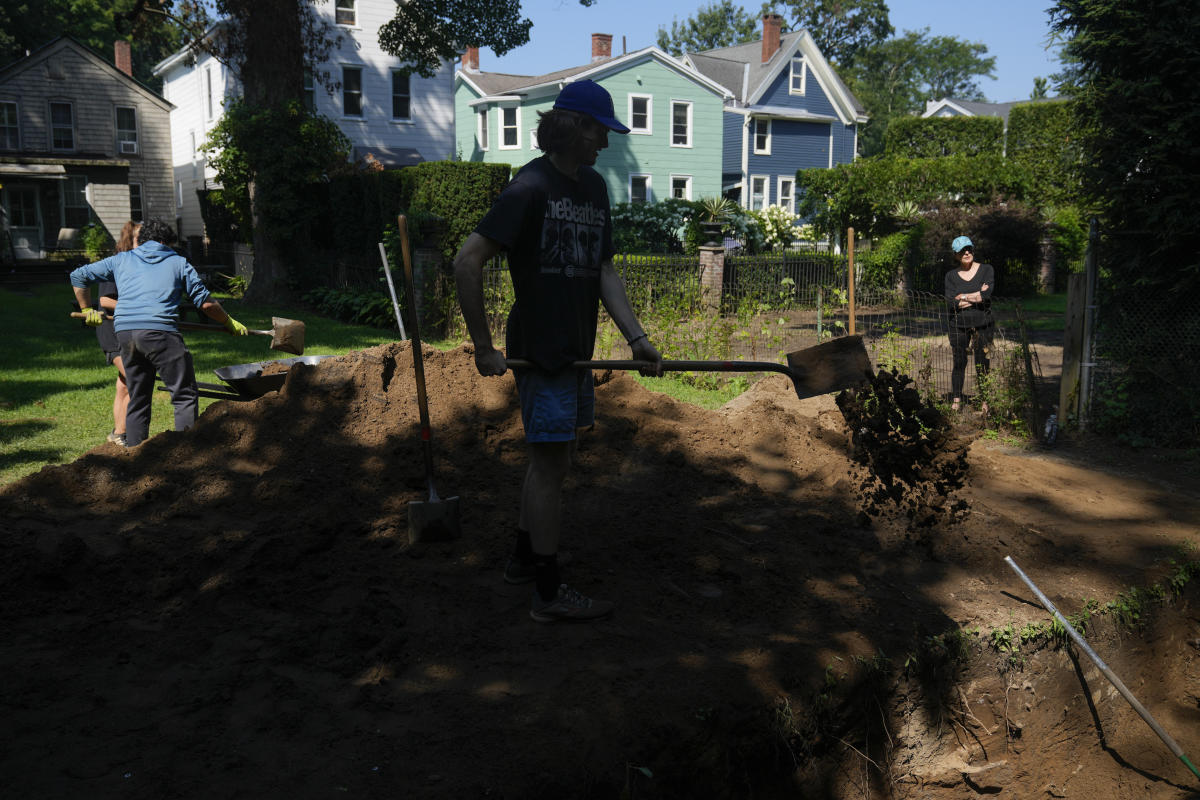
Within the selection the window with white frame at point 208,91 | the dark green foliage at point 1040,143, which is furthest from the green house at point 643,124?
the dark green foliage at point 1040,143

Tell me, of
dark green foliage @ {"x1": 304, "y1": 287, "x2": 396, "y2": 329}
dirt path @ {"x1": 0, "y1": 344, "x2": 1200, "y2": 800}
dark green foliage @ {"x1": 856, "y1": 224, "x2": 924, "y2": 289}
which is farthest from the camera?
dark green foliage @ {"x1": 856, "y1": 224, "x2": 924, "y2": 289}

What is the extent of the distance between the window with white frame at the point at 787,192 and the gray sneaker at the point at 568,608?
3753 cm

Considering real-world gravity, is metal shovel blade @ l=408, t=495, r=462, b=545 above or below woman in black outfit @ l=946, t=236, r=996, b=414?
below

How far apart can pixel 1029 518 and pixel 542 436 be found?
372cm

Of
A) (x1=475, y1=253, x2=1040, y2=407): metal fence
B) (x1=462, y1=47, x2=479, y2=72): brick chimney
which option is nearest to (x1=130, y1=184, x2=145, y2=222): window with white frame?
(x1=462, y1=47, x2=479, y2=72): brick chimney

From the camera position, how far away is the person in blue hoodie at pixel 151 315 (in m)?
6.55

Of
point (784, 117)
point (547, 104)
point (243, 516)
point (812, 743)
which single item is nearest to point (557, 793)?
point (812, 743)

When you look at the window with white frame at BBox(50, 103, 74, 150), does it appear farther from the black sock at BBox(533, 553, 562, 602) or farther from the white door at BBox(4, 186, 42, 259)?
the black sock at BBox(533, 553, 562, 602)

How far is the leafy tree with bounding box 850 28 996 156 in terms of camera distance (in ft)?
244

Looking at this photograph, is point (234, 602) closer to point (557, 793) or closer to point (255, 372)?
point (557, 793)

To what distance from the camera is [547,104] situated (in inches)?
1302

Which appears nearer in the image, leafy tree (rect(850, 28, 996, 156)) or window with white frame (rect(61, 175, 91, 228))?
window with white frame (rect(61, 175, 91, 228))

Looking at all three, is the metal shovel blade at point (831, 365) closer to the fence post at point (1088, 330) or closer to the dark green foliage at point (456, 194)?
the fence post at point (1088, 330)

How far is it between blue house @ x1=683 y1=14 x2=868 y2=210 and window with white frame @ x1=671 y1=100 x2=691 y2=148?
3.00m
